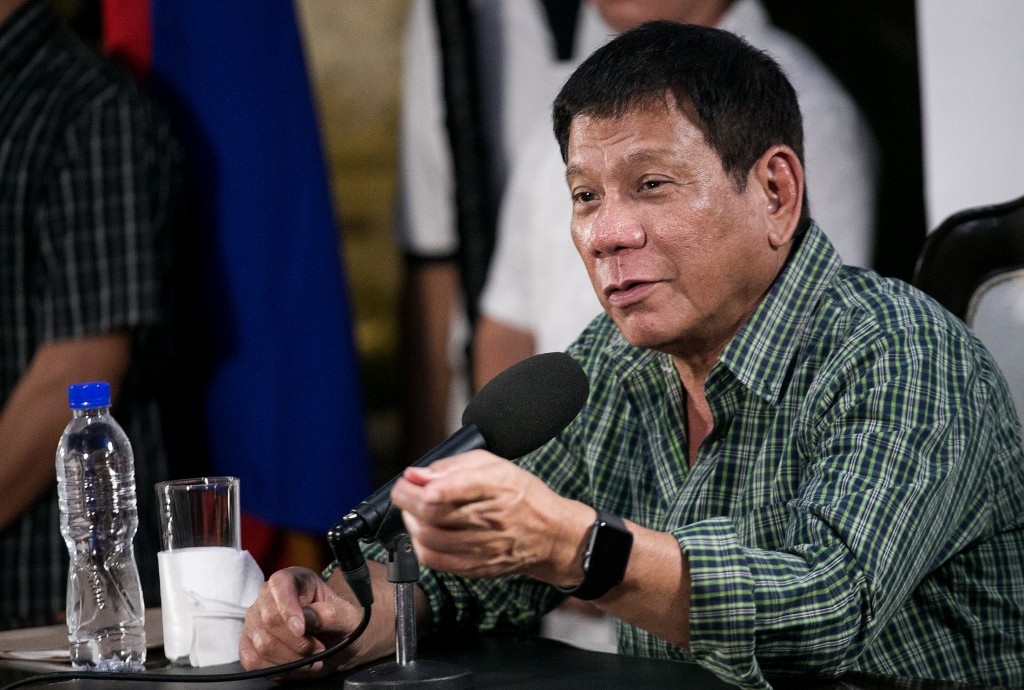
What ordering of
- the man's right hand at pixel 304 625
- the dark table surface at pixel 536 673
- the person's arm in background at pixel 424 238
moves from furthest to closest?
the person's arm in background at pixel 424 238 → the man's right hand at pixel 304 625 → the dark table surface at pixel 536 673

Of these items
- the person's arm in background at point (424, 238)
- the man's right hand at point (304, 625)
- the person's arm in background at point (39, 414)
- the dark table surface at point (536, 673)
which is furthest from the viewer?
the person's arm in background at point (424, 238)

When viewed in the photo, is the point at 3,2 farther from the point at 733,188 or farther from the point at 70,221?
the point at 733,188

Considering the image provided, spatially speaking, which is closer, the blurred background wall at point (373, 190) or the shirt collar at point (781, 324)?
the shirt collar at point (781, 324)

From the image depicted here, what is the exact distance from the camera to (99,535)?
1371 millimetres

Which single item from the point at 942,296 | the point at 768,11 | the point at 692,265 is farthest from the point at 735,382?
the point at 768,11

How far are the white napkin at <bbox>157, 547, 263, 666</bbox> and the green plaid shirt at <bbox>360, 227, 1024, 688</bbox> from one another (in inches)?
9.8

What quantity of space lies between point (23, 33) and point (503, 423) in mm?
1857

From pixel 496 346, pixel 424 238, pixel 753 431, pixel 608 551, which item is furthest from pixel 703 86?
pixel 424 238

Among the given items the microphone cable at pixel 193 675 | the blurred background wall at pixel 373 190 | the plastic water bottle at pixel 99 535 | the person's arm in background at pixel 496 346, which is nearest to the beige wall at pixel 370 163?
the blurred background wall at pixel 373 190

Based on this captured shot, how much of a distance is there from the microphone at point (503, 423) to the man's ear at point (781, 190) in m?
0.39

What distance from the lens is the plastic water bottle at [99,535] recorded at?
1268mm

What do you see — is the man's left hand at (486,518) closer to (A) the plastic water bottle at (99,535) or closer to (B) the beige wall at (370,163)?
(A) the plastic water bottle at (99,535)

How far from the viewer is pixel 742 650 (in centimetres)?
96

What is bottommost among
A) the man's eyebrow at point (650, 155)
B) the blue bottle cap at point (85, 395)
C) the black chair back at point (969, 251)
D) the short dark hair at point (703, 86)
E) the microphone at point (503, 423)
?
the microphone at point (503, 423)
